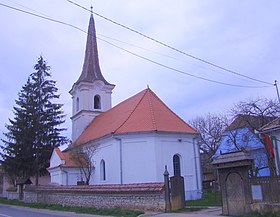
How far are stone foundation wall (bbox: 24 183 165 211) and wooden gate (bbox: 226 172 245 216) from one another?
438cm

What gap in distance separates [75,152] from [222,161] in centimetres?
1897

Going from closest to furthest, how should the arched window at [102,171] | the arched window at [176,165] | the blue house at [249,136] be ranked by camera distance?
1. the blue house at [249,136]
2. the arched window at [176,165]
3. the arched window at [102,171]

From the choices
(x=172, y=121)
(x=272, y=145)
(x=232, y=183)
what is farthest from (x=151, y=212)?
(x=172, y=121)

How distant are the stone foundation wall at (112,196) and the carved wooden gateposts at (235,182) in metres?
4.18

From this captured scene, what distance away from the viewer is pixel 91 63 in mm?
41000

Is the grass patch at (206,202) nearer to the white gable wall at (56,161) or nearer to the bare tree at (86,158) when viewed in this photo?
the bare tree at (86,158)

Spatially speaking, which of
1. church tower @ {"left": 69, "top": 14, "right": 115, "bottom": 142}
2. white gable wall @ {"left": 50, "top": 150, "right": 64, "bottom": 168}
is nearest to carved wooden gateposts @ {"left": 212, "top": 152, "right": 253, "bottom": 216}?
white gable wall @ {"left": 50, "top": 150, "right": 64, "bottom": 168}

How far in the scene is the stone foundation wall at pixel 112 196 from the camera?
18781 millimetres

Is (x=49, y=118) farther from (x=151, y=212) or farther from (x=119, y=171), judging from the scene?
(x=151, y=212)

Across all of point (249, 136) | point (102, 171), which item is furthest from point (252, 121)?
point (102, 171)

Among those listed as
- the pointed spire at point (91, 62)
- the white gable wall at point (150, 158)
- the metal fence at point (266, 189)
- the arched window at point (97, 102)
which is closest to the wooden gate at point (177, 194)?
the metal fence at point (266, 189)

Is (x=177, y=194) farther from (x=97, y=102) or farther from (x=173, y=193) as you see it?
(x=97, y=102)

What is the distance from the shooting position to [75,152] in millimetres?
31641

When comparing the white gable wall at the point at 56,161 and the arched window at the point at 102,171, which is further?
the white gable wall at the point at 56,161
